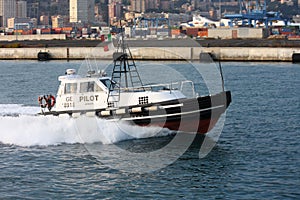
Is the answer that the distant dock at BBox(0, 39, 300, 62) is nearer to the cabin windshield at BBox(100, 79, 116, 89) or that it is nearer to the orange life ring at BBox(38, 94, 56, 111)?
the orange life ring at BBox(38, 94, 56, 111)

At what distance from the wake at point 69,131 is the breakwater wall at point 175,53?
45.5 metres

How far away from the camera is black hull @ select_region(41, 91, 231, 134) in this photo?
1192 inches

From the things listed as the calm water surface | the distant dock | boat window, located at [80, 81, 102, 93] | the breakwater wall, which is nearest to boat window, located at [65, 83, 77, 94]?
boat window, located at [80, 81, 102, 93]

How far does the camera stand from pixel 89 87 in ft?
104

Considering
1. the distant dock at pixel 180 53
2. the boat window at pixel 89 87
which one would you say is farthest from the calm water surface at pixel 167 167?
the distant dock at pixel 180 53

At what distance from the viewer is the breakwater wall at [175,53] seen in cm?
8138

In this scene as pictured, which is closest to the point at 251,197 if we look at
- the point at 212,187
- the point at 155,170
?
the point at 212,187

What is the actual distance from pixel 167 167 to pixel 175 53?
204 feet

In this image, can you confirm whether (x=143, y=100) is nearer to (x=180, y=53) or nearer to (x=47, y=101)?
(x=47, y=101)

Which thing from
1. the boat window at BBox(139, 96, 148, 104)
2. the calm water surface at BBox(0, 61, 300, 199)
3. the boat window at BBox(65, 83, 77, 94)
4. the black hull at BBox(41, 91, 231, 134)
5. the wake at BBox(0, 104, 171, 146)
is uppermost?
the boat window at BBox(65, 83, 77, 94)

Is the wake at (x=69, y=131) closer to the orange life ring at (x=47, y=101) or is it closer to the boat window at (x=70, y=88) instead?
the orange life ring at (x=47, y=101)

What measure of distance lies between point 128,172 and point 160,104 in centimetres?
608

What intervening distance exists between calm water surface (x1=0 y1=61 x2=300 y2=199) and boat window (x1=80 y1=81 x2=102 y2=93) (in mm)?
2145

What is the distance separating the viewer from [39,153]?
94.8 ft
